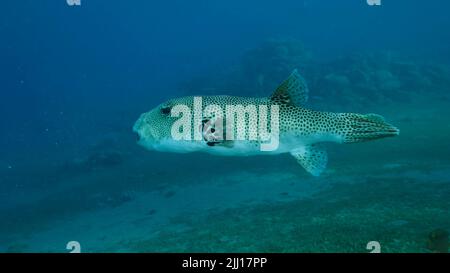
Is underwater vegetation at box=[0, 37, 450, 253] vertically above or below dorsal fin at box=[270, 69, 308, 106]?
below

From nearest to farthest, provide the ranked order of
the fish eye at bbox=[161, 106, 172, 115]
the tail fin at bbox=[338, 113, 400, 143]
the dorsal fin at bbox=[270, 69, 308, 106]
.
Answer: the tail fin at bbox=[338, 113, 400, 143], the fish eye at bbox=[161, 106, 172, 115], the dorsal fin at bbox=[270, 69, 308, 106]

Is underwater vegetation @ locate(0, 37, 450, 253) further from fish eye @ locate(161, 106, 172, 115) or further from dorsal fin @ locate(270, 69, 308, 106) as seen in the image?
fish eye @ locate(161, 106, 172, 115)

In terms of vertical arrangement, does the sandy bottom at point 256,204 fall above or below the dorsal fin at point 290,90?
below

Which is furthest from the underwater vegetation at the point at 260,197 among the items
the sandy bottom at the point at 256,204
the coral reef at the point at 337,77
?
the coral reef at the point at 337,77

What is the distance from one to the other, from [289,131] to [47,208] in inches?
684

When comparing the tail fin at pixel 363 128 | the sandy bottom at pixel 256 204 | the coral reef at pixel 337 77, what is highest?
the coral reef at pixel 337 77

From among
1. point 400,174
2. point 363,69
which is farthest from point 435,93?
point 400,174

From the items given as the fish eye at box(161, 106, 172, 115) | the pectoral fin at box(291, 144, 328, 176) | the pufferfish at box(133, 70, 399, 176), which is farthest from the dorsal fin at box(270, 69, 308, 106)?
the fish eye at box(161, 106, 172, 115)

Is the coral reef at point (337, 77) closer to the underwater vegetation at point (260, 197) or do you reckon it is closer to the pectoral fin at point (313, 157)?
the underwater vegetation at point (260, 197)

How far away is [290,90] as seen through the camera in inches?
218

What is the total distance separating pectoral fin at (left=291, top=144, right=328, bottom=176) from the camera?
17.6 feet

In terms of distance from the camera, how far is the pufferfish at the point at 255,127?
4934mm

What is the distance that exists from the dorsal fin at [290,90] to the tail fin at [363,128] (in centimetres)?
77

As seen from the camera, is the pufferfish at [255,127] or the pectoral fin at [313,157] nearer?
the pufferfish at [255,127]
